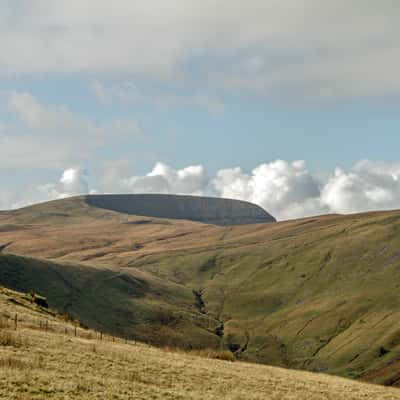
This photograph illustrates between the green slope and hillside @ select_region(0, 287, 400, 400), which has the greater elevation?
the green slope

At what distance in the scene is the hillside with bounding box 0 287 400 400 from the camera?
2806cm

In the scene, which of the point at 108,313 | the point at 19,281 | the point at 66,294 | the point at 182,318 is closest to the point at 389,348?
the point at 182,318

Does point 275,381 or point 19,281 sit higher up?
point 19,281

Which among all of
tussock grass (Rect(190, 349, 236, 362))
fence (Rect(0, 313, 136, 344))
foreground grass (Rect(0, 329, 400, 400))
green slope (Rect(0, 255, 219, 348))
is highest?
green slope (Rect(0, 255, 219, 348))

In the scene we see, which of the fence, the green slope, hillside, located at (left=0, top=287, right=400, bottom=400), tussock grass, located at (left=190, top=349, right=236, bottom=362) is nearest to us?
hillside, located at (left=0, top=287, right=400, bottom=400)

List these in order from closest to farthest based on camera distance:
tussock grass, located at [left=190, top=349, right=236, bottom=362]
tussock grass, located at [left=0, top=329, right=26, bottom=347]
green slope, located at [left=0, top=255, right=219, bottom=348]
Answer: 1. tussock grass, located at [left=0, top=329, right=26, bottom=347]
2. tussock grass, located at [left=190, top=349, right=236, bottom=362]
3. green slope, located at [left=0, top=255, right=219, bottom=348]

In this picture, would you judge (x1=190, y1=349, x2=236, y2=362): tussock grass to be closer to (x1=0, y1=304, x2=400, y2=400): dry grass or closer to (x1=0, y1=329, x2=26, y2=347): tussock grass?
(x1=0, y1=304, x2=400, y2=400): dry grass

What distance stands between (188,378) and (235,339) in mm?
154681

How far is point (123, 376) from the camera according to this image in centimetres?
3350

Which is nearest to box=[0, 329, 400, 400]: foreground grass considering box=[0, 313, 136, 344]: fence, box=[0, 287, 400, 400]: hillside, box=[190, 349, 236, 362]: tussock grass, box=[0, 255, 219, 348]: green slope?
box=[0, 287, 400, 400]: hillside

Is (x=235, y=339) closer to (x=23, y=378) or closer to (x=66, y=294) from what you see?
(x=66, y=294)

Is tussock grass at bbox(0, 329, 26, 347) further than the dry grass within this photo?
Yes

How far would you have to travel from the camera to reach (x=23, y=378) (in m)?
27.7

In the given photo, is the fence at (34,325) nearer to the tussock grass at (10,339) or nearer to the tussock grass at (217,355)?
the tussock grass at (10,339)
